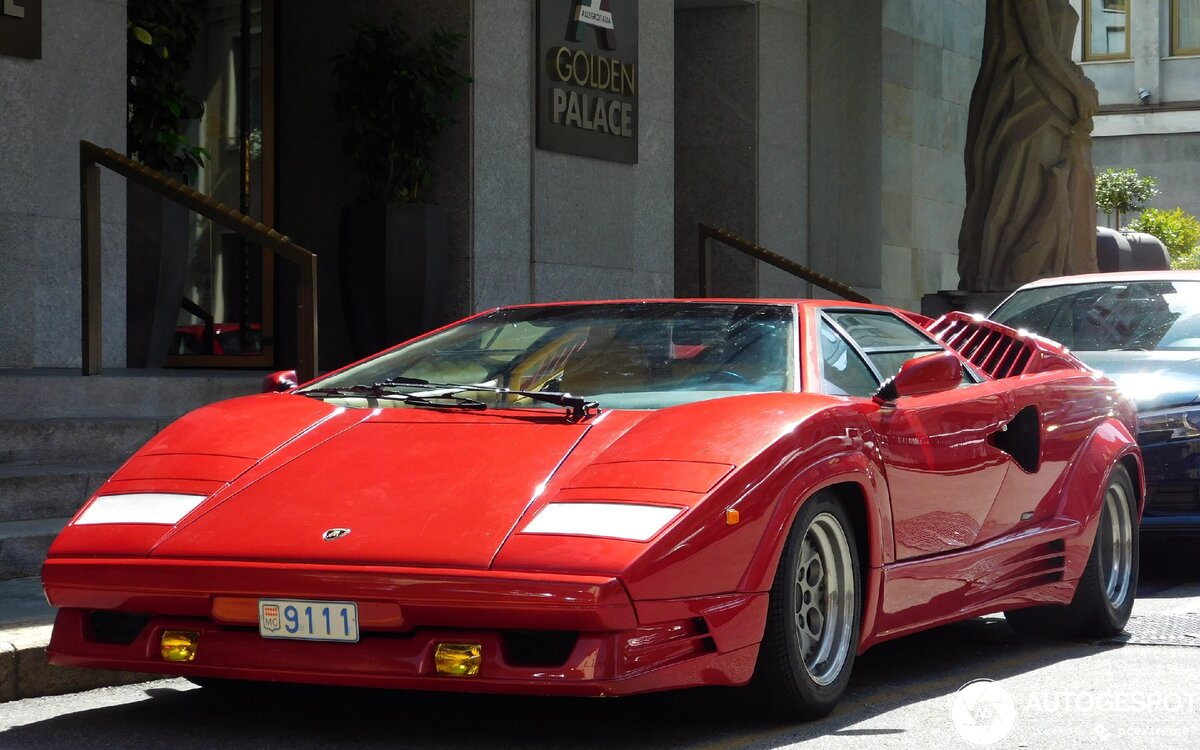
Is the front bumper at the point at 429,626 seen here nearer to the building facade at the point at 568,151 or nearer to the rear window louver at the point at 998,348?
the rear window louver at the point at 998,348

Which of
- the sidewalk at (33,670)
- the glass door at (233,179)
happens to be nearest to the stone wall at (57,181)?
the glass door at (233,179)

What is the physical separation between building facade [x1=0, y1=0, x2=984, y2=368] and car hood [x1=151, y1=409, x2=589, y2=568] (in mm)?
5872

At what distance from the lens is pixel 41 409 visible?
8.71 meters

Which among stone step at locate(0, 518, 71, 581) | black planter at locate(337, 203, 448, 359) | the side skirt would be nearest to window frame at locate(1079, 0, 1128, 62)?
black planter at locate(337, 203, 448, 359)

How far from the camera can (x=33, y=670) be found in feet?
17.6

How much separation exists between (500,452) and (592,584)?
724 millimetres

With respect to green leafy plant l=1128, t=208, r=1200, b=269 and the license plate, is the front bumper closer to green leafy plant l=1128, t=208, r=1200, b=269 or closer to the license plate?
the license plate

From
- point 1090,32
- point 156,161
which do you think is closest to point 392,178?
point 156,161

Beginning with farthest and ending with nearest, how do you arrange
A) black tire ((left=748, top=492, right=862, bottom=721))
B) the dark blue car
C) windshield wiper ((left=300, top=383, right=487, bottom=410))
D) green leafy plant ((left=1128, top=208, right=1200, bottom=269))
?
green leafy plant ((left=1128, top=208, right=1200, bottom=269)) → the dark blue car → windshield wiper ((left=300, top=383, right=487, bottom=410)) → black tire ((left=748, top=492, right=862, bottom=721))

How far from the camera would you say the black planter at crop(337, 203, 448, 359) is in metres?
12.4

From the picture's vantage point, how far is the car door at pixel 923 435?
5331 millimetres

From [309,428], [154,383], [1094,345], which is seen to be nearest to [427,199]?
[154,383]

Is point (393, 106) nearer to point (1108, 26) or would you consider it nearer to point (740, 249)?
point (740, 249)

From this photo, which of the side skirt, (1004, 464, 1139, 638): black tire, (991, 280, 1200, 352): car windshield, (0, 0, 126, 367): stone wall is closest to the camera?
the side skirt
